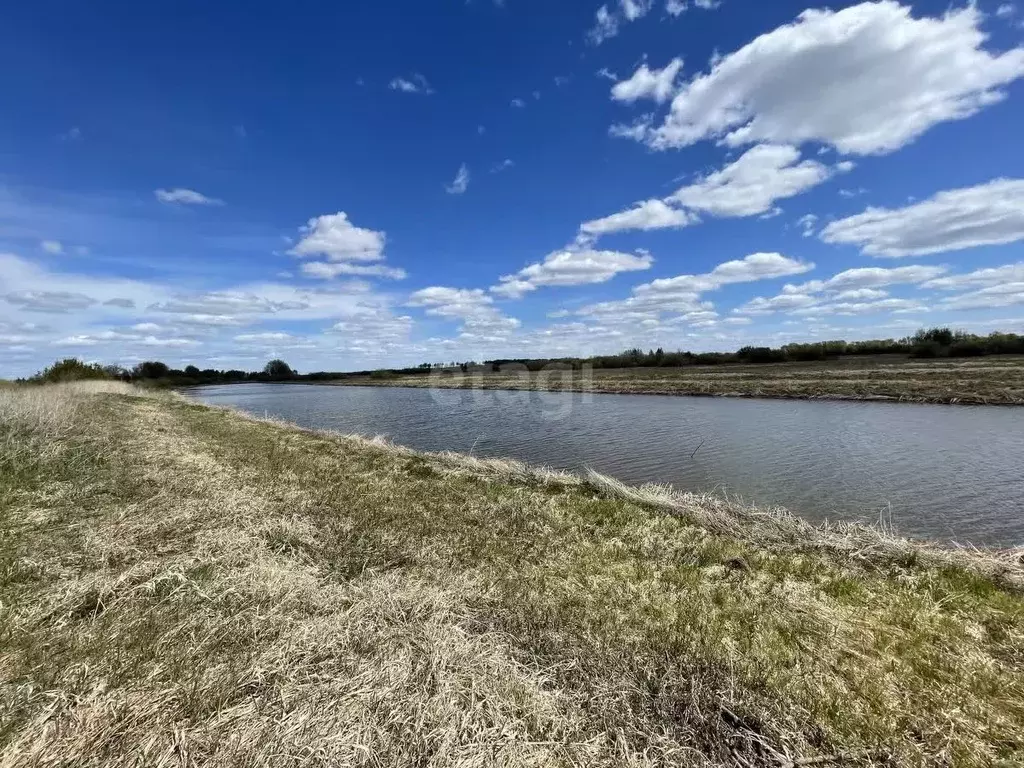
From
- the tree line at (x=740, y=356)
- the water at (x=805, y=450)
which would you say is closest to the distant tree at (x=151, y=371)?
the tree line at (x=740, y=356)

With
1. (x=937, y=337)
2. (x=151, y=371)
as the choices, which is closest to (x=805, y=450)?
(x=937, y=337)

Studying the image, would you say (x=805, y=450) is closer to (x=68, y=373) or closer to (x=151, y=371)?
(x=68, y=373)

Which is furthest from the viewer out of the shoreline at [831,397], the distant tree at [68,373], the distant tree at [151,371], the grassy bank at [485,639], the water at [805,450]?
the distant tree at [151,371]

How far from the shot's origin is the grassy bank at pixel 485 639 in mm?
3328

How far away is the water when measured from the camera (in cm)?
1095

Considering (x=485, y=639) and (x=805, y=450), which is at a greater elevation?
(x=485, y=639)

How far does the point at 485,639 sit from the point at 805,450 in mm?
17301

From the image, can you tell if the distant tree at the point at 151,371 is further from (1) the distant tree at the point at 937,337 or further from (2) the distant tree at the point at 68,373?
(1) the distant tree at the point at 937,337

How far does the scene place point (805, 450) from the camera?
17.5 metres

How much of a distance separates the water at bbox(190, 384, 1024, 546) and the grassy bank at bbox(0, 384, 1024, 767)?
3617mm

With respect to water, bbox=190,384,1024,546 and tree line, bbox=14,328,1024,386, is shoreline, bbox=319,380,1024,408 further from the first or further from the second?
tree line, bbox=14,328,1024,386

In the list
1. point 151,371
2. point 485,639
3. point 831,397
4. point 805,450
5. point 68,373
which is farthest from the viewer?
point 151,371

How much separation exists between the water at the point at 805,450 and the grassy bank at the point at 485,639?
3617mm

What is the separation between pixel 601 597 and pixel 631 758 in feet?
8.35
